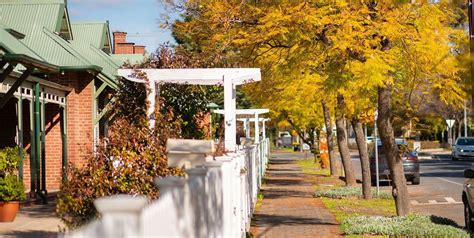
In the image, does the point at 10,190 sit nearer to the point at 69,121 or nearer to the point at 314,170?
the point at 69,121

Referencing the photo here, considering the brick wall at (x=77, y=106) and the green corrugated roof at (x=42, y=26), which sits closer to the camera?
the green corrugated roof at (x=42, y=26)

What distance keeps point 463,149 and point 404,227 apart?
140ft

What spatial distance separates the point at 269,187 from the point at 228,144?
14.9 metres

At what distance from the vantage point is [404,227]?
43.3 ft

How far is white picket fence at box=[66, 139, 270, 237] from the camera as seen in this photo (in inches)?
136

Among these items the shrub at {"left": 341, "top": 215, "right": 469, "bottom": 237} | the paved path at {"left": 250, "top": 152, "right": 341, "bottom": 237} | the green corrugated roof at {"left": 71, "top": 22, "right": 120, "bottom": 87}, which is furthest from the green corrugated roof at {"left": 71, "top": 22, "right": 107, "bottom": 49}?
the shrub at {"left": 341, "top": 215, "right": 469, "bottom": 237}

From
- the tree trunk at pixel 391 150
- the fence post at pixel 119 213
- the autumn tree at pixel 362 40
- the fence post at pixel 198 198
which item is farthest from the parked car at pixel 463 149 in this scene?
the fence post at pixel 119 213

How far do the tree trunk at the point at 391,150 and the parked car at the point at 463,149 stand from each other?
40.1 m

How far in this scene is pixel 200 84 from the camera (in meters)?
15.8

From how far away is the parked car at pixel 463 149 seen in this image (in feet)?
177

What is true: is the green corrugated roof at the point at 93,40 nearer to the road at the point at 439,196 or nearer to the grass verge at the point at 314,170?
the road at the point at 439,196

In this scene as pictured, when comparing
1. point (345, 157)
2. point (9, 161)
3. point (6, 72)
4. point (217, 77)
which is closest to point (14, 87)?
point (6, 72)

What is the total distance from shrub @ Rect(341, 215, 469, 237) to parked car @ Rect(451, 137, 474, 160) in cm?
4067

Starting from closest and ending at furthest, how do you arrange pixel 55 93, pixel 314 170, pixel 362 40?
pixel 362 40, pixel 55 93, pixel 314 170
